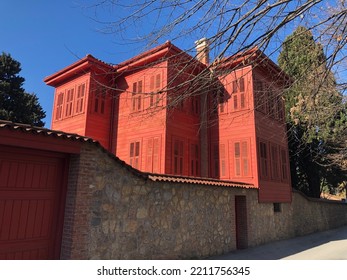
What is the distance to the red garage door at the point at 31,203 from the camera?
5.20 m

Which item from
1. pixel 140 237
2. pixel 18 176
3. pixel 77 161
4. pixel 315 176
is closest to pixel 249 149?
pixel 140 237

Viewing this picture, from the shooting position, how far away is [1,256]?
5055 millimetres

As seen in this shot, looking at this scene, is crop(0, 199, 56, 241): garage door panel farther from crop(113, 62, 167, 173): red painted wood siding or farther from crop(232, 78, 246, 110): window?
crop(232, 78, 246, 110): window

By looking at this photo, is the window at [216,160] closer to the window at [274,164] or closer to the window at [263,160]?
the window at [263,160]

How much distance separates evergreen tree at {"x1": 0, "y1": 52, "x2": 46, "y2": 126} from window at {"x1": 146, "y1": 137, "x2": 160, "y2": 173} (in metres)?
12.7

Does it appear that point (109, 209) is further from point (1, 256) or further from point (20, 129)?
point (20, 129)

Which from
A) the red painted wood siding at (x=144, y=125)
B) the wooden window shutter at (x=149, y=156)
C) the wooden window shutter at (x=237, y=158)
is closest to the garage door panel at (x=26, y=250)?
the red painted wood siding at (x=144, y=125)

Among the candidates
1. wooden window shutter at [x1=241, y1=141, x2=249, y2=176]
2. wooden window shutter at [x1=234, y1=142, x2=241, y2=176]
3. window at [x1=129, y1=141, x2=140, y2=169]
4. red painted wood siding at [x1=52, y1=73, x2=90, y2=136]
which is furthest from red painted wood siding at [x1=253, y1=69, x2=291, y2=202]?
red painted wood siding at [x1=52, y1=73, x2=90, y2=136]

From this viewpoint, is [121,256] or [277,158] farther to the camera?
[277,158]

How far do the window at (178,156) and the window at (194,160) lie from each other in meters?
0.78

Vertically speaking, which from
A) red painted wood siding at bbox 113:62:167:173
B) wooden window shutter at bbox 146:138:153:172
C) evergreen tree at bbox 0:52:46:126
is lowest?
wooden window shutter at bbox 146:138:153:172

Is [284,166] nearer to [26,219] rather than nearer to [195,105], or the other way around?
[195,105]

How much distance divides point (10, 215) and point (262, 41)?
17.0 feet

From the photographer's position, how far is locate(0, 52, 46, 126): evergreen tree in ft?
68.3
